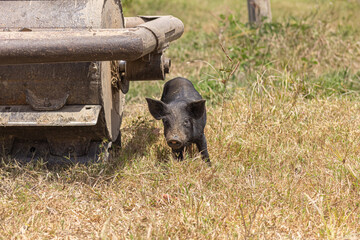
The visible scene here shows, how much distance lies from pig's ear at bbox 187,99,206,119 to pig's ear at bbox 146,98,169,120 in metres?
→ 0.18

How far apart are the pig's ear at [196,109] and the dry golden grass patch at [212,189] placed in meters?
0.35

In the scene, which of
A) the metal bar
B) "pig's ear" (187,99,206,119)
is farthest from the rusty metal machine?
"pig's ear" (187,99,206,119)

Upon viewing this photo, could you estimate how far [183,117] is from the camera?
11.3 ft

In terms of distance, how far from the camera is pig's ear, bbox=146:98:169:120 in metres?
3.47

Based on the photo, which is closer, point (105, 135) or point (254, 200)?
point (254, 200)

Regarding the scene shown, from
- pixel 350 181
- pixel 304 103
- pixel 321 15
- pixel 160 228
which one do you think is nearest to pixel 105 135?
pixel 160 228

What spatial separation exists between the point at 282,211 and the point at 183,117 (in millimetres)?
1022

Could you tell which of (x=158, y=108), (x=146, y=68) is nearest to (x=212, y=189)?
(x=158, y=108)

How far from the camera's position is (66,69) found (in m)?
3.17

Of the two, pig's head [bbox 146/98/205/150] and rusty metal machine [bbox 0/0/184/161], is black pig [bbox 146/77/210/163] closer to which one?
A: pig's head [bbox 146/98/205/150]

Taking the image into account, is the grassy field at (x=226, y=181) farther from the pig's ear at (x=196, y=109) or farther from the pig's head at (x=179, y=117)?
the pig's ear at (x=196, y=109)

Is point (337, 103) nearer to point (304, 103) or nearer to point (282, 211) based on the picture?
point (304, 103)

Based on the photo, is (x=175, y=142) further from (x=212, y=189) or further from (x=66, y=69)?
(x=66, y=69)

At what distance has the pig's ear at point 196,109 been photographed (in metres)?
3.46
